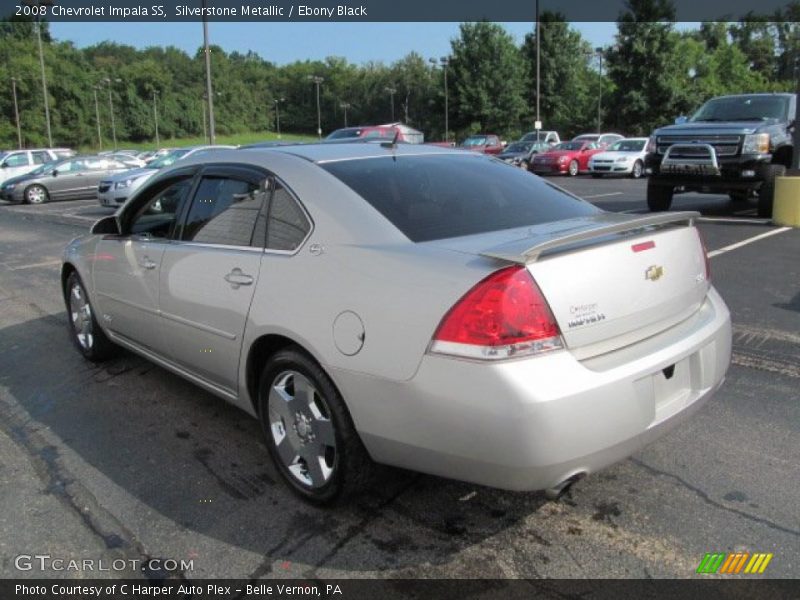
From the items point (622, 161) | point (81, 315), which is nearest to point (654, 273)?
point (81, 315)

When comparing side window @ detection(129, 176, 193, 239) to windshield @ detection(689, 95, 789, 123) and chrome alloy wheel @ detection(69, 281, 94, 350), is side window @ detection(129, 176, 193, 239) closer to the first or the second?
chrome alloy wheel @ detection(69, 281, 94, 350)

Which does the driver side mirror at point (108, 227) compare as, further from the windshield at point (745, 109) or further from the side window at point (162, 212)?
the windshield at point (745, 109)

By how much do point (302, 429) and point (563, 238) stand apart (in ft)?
4.52

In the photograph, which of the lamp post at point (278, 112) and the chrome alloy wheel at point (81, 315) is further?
the lamp post at point (278, 112)

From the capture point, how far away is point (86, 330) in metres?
5.05

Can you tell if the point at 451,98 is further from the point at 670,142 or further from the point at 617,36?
the point at 670,142

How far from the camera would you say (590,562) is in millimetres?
2537

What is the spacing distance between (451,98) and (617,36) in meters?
18.3

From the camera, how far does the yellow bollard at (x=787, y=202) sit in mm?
10102

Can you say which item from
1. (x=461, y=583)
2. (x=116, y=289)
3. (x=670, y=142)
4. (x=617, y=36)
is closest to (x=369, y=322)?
(x=461, y=583)

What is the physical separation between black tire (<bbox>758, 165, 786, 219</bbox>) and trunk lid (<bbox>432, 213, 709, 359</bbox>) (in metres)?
8.97

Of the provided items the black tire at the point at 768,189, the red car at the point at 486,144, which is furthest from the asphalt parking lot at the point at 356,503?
the red car at the point at 486,144

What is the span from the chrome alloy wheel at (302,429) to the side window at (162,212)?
1.41 metres

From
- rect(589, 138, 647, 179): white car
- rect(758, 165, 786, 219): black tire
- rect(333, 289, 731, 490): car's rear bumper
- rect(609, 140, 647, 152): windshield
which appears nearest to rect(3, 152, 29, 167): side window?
rect(589, 138, 647, 179): white car
